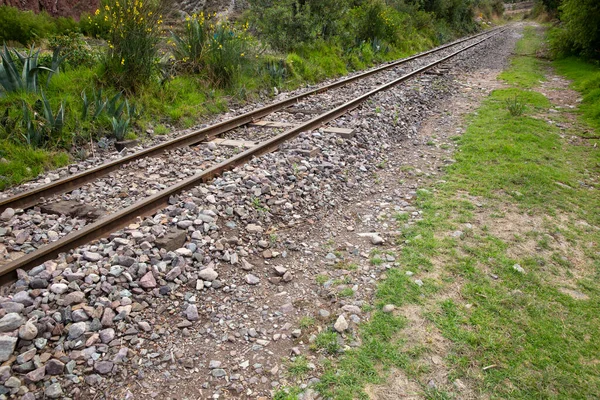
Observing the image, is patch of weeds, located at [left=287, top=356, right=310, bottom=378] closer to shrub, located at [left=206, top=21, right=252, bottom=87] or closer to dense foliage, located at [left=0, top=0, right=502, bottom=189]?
dense foliage, located at [left=0, top=0, right=502, bottom=189]

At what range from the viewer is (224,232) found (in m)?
4.08

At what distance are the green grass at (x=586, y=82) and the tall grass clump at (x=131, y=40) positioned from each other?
31.3 feet

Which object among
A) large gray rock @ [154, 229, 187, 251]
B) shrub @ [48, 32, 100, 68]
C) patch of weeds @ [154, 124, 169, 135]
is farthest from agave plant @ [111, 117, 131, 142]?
large gray rock @ [154, 229, 187, 251]

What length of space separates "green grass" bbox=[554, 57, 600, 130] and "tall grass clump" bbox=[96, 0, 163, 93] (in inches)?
376

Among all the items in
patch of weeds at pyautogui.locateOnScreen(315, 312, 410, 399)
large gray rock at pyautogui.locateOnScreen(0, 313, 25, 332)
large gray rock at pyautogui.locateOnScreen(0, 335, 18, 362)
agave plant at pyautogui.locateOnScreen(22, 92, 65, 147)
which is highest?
agave plant at pyautogui.locateOnScreen(22, 92, 65, 147)

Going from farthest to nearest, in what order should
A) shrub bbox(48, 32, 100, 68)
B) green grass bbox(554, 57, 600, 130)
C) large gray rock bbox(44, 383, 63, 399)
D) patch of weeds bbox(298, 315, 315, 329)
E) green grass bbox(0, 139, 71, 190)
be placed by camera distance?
green grass bbox(554, 57, 600, 130), shrub bbox(48, 32, 100, 68), green grass bbox(0, 139, 71, 190), patch of weeds bbox(298, 315, 315, 329), large gray rock bbox(44, 383, 63, 399)

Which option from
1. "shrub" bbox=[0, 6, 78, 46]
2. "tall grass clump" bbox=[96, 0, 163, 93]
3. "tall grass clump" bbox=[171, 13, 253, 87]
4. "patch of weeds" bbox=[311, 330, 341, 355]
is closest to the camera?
"patch of weeds" bbox=[311, 330, 341, 355]

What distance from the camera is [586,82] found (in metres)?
12.6

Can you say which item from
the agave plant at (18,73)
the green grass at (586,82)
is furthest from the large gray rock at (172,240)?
the green grass at (586,82)

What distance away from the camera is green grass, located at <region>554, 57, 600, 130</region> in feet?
31.5

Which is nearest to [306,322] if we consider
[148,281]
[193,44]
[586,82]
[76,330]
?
[148,281]

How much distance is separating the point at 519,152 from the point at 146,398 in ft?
21.8

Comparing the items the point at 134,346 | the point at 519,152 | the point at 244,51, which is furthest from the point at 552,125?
the point at 134,346

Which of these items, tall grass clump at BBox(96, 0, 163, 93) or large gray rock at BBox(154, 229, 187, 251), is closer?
large gray rock at BBox(154, 229, 187, 251)
